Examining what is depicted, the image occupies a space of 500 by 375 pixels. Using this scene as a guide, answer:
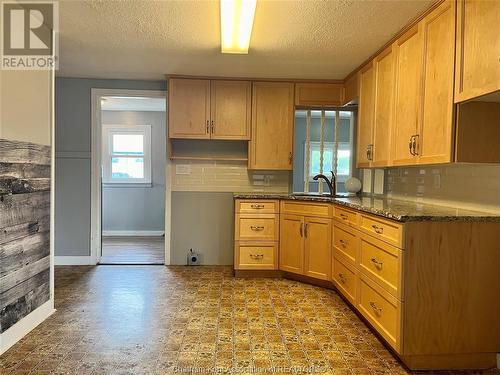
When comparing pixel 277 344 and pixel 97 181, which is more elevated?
pixel 97 181

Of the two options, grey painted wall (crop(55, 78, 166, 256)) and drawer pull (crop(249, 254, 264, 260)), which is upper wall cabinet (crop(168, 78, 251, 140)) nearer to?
grey painted wall (crop(55, 78, 166, 256))

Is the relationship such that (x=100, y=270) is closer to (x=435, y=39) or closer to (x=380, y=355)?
(x=380, y=355)

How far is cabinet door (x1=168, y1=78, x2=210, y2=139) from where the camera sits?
3.96 m

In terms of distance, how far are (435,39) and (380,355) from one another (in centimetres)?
201

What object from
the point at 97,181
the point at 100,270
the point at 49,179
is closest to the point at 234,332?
the point at 49,179

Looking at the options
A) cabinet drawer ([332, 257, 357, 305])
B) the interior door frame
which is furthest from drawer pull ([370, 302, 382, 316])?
the interior door frame

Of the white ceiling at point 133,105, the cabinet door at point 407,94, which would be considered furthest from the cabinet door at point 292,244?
the white ceiling at point 133,105

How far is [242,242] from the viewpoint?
3795 mm

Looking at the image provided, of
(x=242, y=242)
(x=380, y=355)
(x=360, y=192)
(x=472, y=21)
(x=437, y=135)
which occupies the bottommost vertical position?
(x=380, y=355)

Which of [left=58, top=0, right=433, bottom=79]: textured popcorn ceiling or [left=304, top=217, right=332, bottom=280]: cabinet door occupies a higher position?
[left=58, top=0, right=433, bottom=79]: textured popcorn ceiling

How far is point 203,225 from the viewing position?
4301 mm

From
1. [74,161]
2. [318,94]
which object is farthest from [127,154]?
[318,94]

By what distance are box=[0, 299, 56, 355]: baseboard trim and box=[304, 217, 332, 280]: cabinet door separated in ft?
7.51

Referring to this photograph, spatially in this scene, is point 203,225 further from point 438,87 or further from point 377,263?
point 438,87
